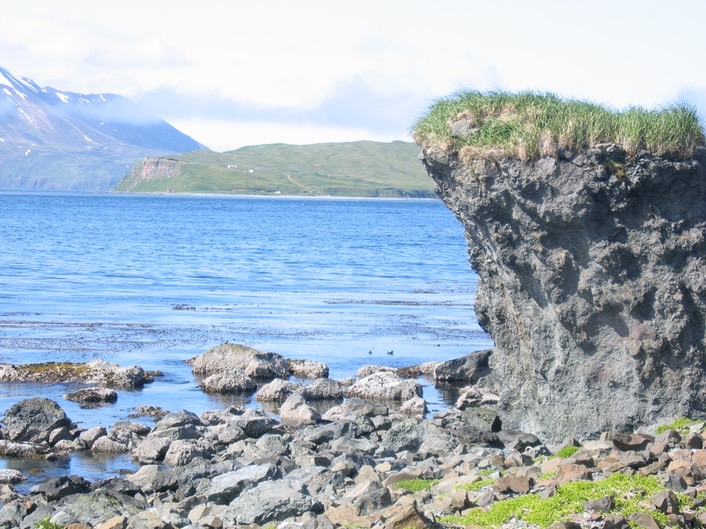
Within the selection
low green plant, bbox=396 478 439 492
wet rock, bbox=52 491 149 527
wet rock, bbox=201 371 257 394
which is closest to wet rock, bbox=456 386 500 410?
wet rock, bbox=201 371 257 394

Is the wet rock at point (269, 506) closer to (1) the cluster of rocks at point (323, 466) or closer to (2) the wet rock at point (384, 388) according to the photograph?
(1) the cluster of rocks at point (323, 466)

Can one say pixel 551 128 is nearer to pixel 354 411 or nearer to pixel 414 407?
pixel 354 411

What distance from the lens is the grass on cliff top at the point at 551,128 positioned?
18266 mm

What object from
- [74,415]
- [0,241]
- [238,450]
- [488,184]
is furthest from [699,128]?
[0,241]

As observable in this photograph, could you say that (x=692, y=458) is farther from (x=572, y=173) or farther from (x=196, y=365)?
(x=196, y=365)

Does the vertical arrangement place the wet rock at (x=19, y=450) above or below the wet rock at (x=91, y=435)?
below

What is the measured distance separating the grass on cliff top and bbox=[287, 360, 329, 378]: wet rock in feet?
37.0

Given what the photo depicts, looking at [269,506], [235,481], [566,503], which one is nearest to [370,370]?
[235,481]

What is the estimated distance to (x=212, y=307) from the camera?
44.2 metres

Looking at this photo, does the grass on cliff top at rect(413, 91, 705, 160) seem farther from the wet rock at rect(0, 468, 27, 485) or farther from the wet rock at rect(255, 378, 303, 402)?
the wet rock at rect(0, 468, 27, 485)

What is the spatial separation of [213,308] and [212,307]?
0.39m

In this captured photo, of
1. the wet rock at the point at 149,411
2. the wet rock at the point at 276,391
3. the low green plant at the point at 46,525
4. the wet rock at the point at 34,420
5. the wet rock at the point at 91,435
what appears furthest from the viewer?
the wet rock at the point at 276,391

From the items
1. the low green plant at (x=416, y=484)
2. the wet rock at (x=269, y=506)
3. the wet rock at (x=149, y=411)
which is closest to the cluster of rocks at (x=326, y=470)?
the wet rock at (x=269, y=506)

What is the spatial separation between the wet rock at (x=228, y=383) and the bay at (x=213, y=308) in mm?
482
